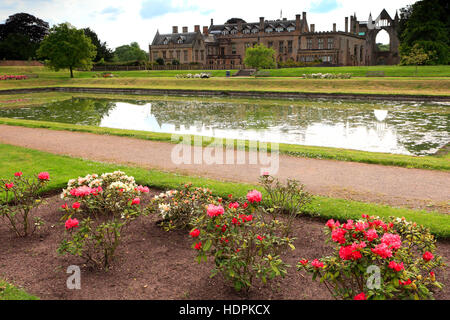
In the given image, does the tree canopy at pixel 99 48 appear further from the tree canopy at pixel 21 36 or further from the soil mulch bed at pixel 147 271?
the soil mulch bed at pixel 147 271

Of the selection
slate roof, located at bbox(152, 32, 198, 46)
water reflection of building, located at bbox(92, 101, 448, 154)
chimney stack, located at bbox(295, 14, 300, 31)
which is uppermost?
chimney stack, located at bbox(295, 14, 300, 31)

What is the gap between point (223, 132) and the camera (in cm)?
1697

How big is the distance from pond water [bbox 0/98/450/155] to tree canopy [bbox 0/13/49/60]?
60.7 metres

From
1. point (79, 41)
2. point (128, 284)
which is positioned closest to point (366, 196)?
point (128, 284)

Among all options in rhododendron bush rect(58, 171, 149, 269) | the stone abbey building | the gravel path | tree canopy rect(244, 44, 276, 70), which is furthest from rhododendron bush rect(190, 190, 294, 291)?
the stone abbey building

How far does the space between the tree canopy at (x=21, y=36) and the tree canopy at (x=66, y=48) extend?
98.2 feet

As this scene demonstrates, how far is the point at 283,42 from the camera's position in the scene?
7950cm

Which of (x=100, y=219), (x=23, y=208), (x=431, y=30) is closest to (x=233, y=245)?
(x=100, y=219)

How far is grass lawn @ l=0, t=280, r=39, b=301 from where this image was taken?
4.36 metres

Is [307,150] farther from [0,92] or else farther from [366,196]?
[0,92]

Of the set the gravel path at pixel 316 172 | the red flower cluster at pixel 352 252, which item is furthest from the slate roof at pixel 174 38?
the red flower cluster at pixel 352 252

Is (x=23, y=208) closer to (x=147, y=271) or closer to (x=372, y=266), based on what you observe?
(x=147, y=271)

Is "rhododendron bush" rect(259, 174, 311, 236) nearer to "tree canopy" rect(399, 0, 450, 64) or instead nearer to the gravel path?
the gravel path

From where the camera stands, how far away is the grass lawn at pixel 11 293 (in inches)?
171
